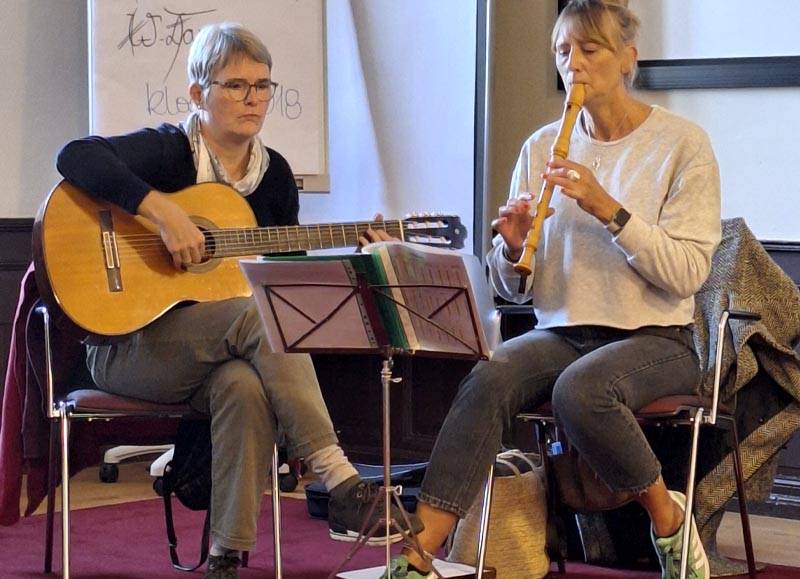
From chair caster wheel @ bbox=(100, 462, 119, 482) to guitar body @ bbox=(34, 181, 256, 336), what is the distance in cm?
152

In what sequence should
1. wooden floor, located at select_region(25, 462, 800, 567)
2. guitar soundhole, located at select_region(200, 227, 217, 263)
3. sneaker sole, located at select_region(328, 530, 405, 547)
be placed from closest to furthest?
sneaker sole, located at select_region(328, 530, 405, 547), guitar soundhole, located at select_region(200, 227, 217, 263), wooden floor, located at select_region(25, 462, 800, 567)

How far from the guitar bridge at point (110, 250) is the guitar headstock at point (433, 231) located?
60 centimetres

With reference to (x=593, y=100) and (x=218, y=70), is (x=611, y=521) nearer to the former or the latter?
(x=593, y=100)

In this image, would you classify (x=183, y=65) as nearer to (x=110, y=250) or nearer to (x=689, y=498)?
(x=110, y=250)

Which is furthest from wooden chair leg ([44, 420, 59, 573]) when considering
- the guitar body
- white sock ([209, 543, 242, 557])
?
white sock ([209, 543, 242, 557])

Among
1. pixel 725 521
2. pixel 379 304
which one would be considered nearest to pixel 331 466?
pixel 379 304

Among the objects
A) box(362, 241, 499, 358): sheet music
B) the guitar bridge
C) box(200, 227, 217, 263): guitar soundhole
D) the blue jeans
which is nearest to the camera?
box(362, 241, 499, 358): sheet music

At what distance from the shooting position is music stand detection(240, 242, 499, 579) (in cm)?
184

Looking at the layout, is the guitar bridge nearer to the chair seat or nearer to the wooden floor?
the chair seat

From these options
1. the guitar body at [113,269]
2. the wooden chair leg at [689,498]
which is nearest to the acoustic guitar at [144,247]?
the guitar body at [113,269]

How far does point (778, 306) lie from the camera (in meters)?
2.54

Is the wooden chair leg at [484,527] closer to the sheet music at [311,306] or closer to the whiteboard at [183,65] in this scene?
the sheet music at [311,306]

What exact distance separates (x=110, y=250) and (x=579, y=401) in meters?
0.96

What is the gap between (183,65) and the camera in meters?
3.50
